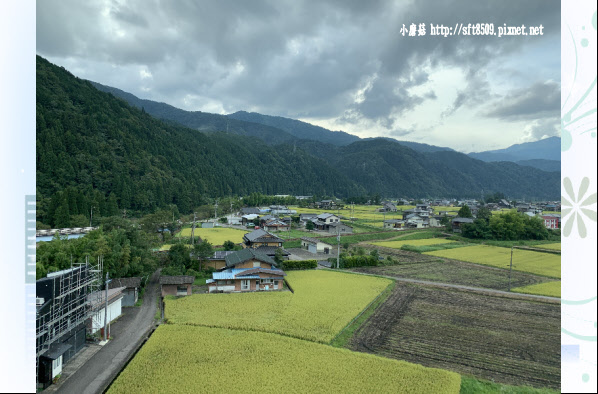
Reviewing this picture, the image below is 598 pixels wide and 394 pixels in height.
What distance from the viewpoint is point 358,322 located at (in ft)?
34.9

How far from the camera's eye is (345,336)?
31.1ft

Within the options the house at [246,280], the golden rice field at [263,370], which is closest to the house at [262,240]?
the house at [246,280]

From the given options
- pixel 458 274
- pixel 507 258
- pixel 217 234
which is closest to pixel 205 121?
pixel 217 234

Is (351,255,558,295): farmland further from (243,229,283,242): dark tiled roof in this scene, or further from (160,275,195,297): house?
(160,275,195,297): house

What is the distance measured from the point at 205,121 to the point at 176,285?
159m

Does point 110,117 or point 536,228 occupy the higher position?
point 110,117

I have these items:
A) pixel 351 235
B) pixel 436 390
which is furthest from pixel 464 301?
pixel 351 235

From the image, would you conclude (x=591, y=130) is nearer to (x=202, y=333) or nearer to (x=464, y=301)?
(x=202, y=333)

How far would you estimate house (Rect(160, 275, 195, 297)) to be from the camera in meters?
13.0

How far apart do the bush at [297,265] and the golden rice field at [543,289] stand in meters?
9.66

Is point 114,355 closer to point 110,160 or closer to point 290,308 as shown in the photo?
point 290,308

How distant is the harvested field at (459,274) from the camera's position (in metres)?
15.9

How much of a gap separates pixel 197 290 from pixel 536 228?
94.2 ft

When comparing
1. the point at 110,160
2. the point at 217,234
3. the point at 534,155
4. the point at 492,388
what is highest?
the point at 534,155
